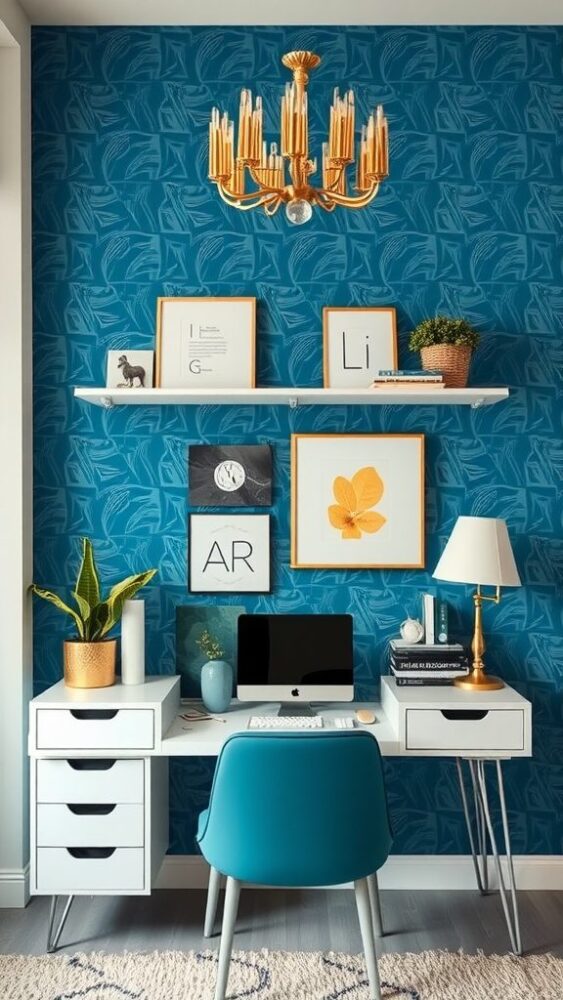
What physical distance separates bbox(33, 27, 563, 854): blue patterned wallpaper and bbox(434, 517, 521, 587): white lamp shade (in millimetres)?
295

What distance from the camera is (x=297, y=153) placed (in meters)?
1.74

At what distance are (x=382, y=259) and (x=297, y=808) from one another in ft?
6.47

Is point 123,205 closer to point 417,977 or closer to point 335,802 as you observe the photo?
point 335,802

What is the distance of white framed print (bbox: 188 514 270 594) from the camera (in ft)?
10.8

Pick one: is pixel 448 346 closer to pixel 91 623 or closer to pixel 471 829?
pixel 91 623

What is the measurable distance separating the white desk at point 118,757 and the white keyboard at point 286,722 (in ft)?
0.39

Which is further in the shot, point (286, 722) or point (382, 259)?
point (382, 259)

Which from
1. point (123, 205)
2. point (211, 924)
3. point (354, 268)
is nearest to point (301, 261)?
point (354, 268)

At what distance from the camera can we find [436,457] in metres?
3.30

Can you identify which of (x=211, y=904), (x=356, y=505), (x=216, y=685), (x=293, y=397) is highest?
(x=293, y=397)

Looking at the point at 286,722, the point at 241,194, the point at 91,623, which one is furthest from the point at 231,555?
the point at 241,194

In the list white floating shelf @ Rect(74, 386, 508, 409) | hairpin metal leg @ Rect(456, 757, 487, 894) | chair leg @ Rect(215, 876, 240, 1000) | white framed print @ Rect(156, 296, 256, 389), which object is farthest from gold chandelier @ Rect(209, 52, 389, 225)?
hairpin metal leg @ Rect(456, 757, 487, 894)

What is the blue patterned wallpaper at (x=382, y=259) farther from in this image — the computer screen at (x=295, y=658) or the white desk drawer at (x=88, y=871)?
the white desk drawer at (x=88, y=871)

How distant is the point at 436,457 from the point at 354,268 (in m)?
0.75
